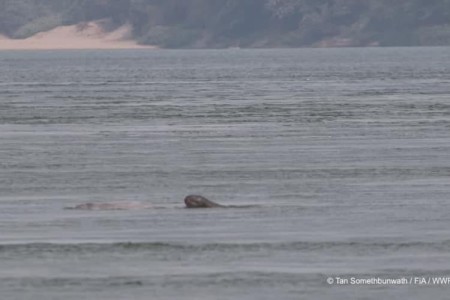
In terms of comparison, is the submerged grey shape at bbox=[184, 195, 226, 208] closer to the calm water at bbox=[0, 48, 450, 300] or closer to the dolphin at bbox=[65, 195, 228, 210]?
the dolphin at bbox=[65, 195, 228, 210]

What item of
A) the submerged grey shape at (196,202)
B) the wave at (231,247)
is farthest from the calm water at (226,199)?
the submerged grey shape at (196,202)

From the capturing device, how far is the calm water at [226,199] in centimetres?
2448

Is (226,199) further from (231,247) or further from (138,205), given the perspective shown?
(231,247)

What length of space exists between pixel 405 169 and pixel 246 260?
13.4 metres

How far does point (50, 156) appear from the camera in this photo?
143 ft

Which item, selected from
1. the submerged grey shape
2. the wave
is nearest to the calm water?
the wave

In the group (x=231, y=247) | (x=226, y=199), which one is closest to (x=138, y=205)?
(x=226, y=199)

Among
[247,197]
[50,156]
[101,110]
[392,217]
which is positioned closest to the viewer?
[392,217]

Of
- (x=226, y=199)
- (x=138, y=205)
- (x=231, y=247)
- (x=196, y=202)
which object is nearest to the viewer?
(x=231, y=247)

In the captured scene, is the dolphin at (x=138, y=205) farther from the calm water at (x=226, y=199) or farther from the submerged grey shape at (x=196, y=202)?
the calm water at (x=226, y=199)

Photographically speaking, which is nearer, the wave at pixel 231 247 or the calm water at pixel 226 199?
the calm water at pixel 226 199

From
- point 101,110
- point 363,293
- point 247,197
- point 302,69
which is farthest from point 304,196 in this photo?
point 302,69

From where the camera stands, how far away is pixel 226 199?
33.2 meters

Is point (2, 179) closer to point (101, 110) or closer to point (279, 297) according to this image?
point (279, 297)
